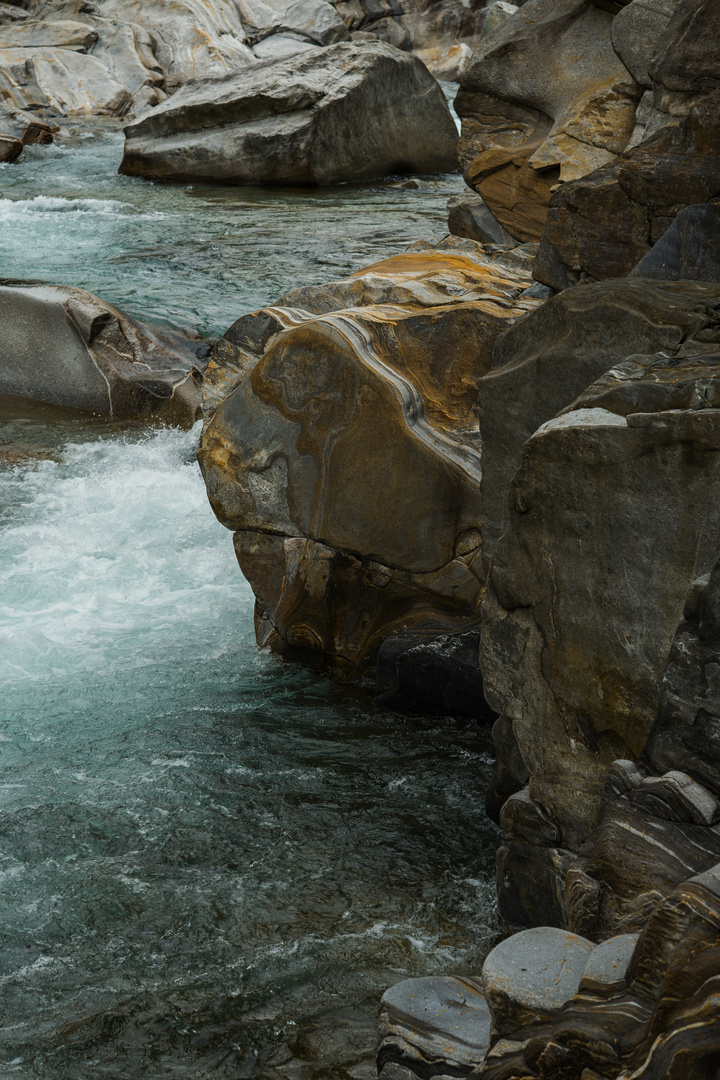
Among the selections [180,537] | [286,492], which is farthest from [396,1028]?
[180,537]

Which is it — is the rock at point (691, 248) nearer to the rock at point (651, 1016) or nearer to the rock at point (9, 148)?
the rock at point (651, 1016)

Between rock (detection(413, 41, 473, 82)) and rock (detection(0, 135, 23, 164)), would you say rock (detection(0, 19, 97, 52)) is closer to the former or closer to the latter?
rock (detection(413, 41, 473, 82))

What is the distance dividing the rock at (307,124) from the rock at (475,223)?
642cm

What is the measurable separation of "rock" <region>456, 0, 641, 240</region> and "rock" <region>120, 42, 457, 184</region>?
665cm

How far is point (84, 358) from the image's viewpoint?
7.89m

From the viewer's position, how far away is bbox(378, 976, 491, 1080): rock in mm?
2230

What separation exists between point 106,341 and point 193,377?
2.64 ft

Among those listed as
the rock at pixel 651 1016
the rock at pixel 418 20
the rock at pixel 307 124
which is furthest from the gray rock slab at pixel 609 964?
the rock at pixel 418 20

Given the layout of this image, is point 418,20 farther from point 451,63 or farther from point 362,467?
point 362,467

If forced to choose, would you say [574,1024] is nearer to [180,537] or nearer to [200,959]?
[200,959]

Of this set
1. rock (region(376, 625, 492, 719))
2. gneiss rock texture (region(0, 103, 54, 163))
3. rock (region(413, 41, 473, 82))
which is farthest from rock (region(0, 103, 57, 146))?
rock (region(376, 625, 492, 719))

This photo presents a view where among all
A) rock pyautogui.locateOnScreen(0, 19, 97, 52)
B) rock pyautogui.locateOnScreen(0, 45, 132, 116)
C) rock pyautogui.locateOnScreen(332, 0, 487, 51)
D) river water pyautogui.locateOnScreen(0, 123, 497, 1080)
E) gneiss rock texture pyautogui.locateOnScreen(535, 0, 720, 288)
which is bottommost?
river water pyautogui.locateOnScreen(0, 123, 497, 1080)

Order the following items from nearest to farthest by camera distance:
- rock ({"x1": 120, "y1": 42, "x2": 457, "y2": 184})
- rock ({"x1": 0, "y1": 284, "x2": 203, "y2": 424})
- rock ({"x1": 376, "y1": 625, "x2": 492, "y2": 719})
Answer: rock ({"x1": 376, "y1": 625, "x2": 492, "y2": 719}) → rock ({"x1": 0, "y1": 284, "x2": 203, "y2": 424}) → rock ({"x1": 120, "y1": 42, "x2": 457, "y2": 184})

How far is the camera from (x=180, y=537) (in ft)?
20.5
